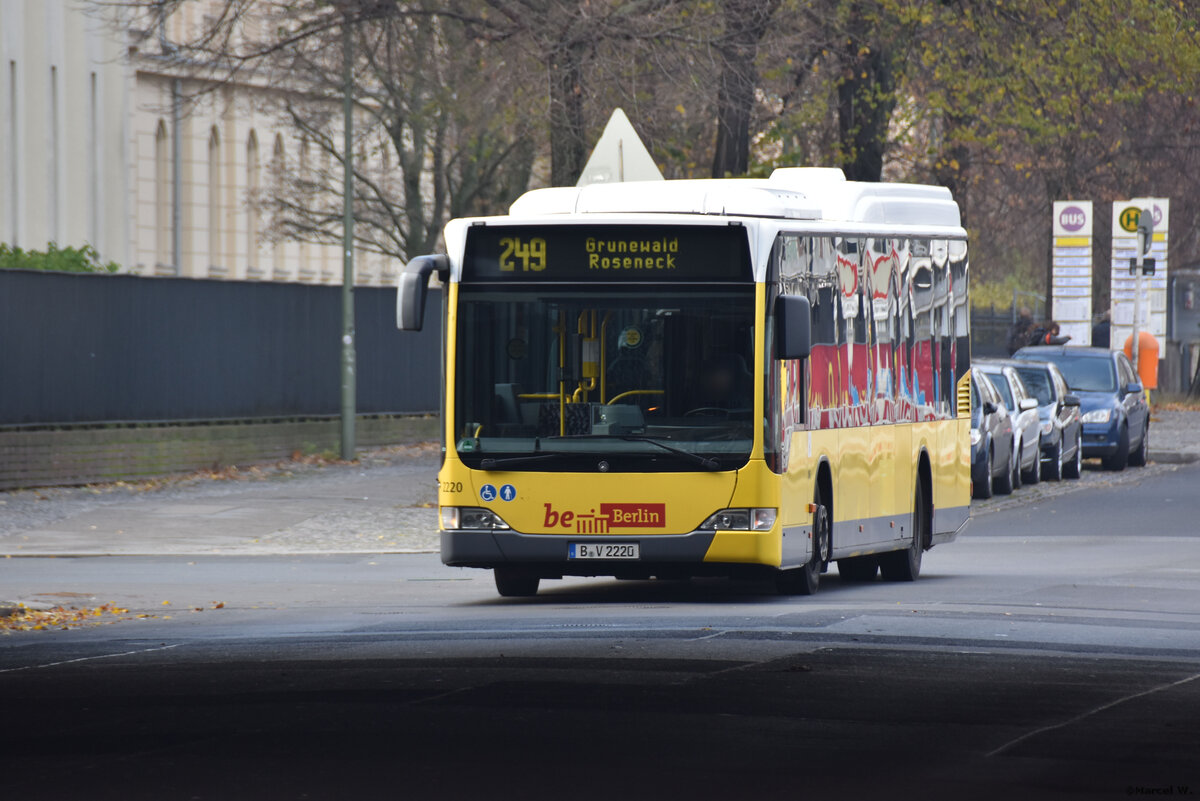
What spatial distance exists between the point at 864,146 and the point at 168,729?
26491 millimetres

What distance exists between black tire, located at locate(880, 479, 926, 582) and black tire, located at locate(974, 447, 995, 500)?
9.72m

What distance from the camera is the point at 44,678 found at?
1126 centimetres

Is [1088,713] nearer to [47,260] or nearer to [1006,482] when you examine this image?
[1006,482]

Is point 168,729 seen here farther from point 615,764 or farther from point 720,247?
point 720,247

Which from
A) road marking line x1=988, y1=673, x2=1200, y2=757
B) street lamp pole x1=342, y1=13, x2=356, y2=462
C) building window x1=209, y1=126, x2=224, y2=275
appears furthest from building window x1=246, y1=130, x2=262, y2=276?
road marking line x1=988, y1=673, x2=1200, y2=757

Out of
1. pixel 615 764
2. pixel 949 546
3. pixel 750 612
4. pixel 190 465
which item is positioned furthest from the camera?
pixel 190 465

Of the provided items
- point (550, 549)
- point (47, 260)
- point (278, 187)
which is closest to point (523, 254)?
point (550, 549)

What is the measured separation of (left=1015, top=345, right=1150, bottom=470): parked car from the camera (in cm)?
3388

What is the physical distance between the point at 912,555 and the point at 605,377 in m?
4.39

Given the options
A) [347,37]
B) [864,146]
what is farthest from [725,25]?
[864,146]

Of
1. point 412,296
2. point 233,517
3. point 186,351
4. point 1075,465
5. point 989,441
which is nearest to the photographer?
point 412,296

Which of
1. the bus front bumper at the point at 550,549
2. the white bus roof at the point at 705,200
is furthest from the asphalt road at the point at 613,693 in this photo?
the white bus roof at the point at 705,200

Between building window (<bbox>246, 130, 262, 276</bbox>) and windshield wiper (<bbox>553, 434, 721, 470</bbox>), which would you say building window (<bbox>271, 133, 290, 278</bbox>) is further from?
windshield wiper (<bbox>553, 434, 721, 470</bbox>)

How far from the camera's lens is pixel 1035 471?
102 ft
